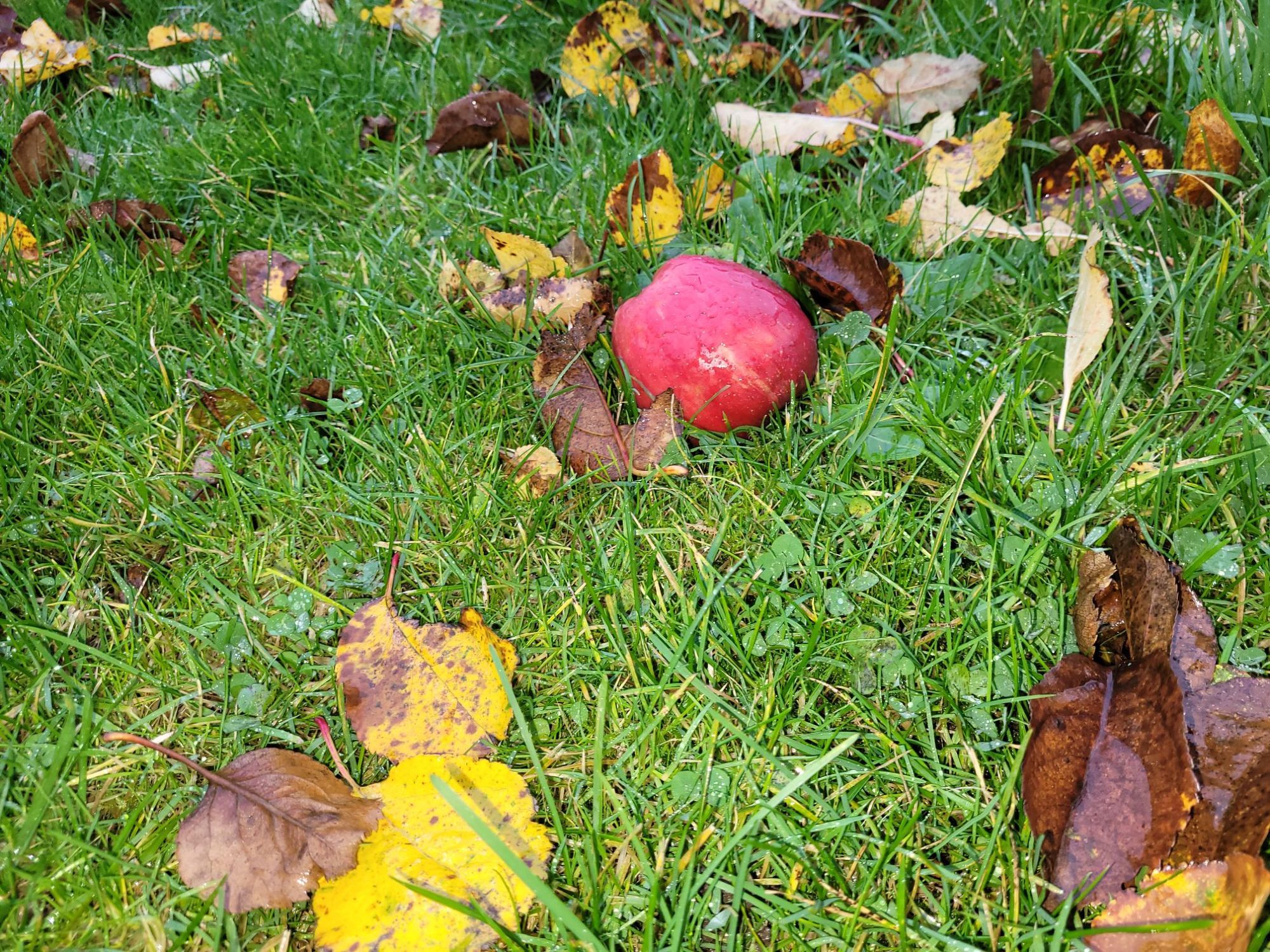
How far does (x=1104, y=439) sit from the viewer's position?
5.84 ft

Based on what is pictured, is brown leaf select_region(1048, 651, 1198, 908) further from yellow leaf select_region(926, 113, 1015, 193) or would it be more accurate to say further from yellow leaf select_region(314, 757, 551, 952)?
yellow leaf select_region(926, 113, 1015, 193)

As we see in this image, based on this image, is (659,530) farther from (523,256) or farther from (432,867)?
(523,256)

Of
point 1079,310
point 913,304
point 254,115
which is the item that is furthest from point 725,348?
point 254,115

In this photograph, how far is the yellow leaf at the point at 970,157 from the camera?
2.27 meters

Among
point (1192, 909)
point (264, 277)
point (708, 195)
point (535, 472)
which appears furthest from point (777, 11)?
point (1192, 909)

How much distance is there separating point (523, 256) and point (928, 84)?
3.94 ft

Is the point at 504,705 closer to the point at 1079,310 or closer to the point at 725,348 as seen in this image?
the point at 725,348

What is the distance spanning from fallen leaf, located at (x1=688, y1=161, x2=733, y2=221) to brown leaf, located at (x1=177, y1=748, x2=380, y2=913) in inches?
62.1

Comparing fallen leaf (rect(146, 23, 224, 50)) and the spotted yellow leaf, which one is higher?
fallen leaf (rect(146, 23, 224, 50))

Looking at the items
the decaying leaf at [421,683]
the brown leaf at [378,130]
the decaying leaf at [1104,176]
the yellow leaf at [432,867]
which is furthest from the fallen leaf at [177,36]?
the yellow leaf at [432,867]

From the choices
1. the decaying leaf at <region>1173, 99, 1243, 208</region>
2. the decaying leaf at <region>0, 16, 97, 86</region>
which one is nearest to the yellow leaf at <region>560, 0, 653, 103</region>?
the decaying leaf at <region>1173, 99, 1243, 208</region>

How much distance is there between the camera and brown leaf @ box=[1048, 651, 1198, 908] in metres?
1.26

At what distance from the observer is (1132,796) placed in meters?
1.30

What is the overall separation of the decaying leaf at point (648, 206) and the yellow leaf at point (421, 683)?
1109mm
